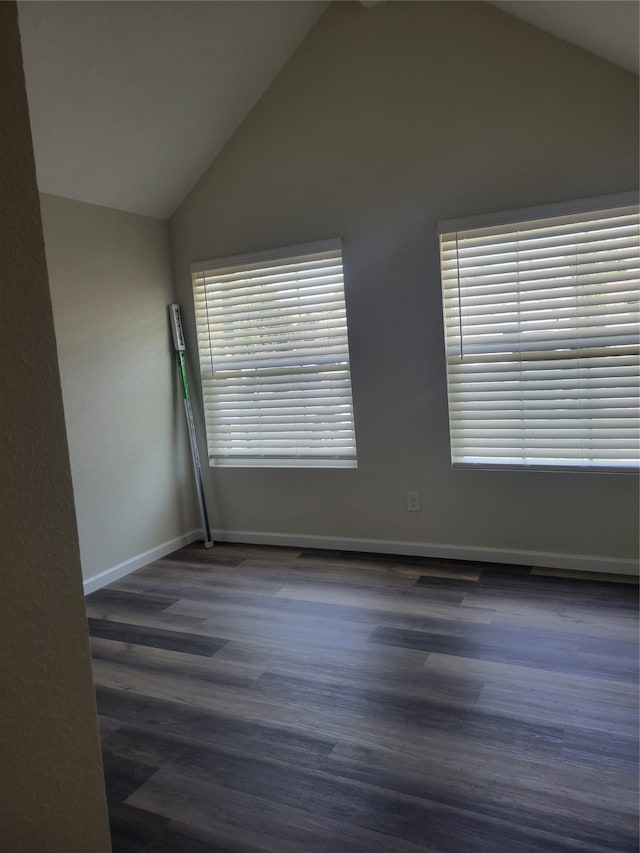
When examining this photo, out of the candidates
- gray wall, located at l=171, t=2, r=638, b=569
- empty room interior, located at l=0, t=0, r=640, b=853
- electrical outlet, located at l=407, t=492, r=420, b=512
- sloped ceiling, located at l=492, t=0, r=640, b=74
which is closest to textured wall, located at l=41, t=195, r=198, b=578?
empty room interior, located at l=0, t=0, r=640, b=853

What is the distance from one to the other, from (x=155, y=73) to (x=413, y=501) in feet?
9.11

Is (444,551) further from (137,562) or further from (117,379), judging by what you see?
(117,379)

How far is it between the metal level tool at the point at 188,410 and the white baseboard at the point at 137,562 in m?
0.14

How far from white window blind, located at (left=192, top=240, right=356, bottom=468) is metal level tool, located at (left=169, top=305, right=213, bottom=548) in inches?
4.6

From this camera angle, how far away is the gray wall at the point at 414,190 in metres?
3.22

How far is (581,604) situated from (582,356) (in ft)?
4.20

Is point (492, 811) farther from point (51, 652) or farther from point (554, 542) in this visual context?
point (554, 542)

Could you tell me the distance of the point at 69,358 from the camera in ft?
11.7

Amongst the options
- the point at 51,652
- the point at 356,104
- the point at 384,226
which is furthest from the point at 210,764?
the point at 356,104

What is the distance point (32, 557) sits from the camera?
30.1 inches

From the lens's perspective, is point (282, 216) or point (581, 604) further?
point (282, 216)

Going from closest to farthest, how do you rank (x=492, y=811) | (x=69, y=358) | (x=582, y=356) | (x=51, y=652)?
(x=51, y=652)
(x=492, y=811)
(x=582, y=356)
(x=69, y=358)

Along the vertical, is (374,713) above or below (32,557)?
below

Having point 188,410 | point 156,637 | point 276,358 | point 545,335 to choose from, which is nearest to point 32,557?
point 156,637
